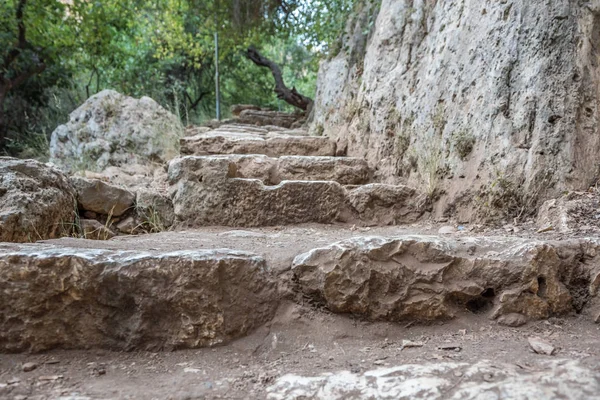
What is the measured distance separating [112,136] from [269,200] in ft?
6.88

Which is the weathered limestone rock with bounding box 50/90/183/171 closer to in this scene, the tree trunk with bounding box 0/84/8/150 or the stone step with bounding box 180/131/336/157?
the stone step with bounding box 180/131/336/157

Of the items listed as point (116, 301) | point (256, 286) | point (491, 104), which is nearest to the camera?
point (116, 301)

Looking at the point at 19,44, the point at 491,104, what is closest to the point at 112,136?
the point at 19,44

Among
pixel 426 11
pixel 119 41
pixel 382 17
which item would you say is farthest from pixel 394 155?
pixel 119 41

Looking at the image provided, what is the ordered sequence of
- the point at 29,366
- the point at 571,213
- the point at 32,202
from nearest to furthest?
1. the point at 29,366
2. the point at 571,213
3. the point at 32,202

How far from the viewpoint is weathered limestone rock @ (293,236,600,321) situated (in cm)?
129

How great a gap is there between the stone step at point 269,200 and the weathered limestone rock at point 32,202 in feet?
1.75

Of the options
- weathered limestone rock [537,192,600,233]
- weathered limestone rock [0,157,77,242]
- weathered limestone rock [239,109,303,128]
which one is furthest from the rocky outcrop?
weathered limestone rock [239,109,303,128]

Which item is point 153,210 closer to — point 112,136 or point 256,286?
point 256,286

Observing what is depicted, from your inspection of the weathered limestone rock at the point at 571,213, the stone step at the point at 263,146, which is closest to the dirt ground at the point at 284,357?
the weathered limestone rock at the point at 571,213

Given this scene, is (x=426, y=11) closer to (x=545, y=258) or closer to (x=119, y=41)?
(x=545, y=258)

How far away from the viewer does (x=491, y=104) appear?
197cm

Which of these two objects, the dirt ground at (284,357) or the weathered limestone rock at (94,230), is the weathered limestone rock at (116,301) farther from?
the weathered limestone rock at (94,230)

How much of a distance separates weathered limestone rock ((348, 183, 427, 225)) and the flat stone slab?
1321 mm
